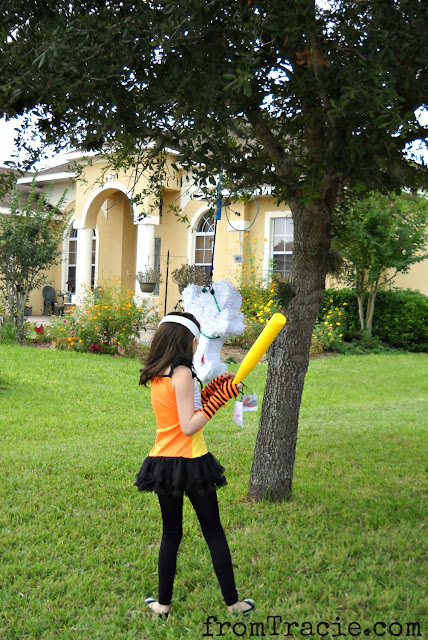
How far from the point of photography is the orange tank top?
9.11 ft

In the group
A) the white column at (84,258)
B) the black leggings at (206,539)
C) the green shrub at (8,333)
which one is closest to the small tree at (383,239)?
the green shrub at (8,333)

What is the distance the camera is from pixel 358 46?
11.3 feet

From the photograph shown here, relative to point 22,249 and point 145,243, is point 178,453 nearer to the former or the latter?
point 22,249

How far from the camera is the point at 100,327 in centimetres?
1119

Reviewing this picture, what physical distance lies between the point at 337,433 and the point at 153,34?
15.8ft

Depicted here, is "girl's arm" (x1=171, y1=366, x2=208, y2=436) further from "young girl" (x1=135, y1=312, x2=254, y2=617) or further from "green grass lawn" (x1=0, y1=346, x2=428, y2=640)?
"green grass lawn" (x1=0, y1=346, x2=428, y2=640)

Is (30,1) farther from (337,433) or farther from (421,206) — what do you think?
(421,206)

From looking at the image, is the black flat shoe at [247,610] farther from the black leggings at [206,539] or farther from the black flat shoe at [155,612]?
the black flat shoe at [155,612]

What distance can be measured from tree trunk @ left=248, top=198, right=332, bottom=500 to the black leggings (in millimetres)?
1505

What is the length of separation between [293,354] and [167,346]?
1.73 metres

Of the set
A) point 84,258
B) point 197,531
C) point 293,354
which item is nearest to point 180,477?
point 197,531

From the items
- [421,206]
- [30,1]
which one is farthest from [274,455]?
[421,206]

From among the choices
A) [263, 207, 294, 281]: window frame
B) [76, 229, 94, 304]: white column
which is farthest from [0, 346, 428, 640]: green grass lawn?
[76, 229, 94, 304]: white column

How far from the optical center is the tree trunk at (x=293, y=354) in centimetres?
430
